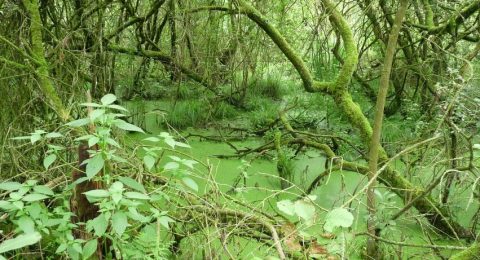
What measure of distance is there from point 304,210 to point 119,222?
430mm

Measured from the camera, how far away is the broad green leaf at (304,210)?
1.18m

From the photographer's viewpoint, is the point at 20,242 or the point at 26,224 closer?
the point at 20,242

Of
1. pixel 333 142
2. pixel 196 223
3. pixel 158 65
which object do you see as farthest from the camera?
pixel 158 65

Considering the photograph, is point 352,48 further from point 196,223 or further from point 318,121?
point 318,121

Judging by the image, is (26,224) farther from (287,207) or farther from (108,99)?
(287,207)

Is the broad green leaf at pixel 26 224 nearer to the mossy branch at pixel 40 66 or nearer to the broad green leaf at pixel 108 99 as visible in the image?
the broad green leaf at pixel 108 99

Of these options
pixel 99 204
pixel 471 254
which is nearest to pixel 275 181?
pixel 471 254

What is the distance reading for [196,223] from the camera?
1.69 m

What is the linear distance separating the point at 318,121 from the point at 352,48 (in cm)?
181

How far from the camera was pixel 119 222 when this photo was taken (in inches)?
44.7

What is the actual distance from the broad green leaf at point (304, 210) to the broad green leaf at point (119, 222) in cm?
40

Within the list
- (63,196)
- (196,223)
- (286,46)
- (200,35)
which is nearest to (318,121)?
(200,35)

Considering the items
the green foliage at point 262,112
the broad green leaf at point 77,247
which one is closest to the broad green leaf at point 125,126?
the broad green leaf at point 77,247

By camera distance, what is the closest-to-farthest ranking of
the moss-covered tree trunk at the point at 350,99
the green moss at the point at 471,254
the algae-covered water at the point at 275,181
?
1. the green moss at the point at 471,254
2. the algae-covered water at the point at 275,181
3. the moss-covered tree trunk at the point at 350,99
